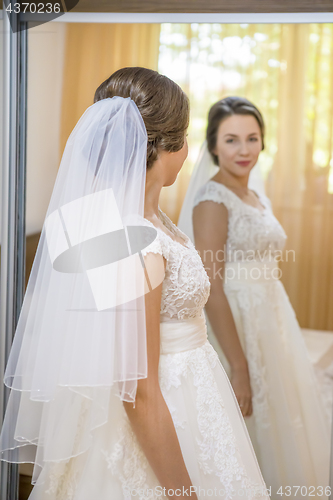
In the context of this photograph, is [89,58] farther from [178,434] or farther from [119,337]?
[178,434]

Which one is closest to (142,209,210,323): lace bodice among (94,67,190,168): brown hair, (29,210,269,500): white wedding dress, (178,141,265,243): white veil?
(29,210,269,500): white wedding dress

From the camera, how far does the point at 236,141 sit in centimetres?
170

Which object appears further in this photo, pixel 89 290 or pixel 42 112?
pixel 42 112

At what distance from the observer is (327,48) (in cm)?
200

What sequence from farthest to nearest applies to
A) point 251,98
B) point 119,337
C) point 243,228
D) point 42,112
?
point 251,98 < point 243,228 < point 42,112 < point 119,337

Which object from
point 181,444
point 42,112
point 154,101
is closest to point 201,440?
point 181,444

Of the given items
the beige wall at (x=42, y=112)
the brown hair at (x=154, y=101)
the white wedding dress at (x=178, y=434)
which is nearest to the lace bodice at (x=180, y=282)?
the white wedding dress at (x=178, y=434)

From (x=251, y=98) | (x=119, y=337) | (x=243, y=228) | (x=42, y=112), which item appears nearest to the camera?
(x=119, y=337)

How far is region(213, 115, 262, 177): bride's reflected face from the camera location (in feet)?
5.53

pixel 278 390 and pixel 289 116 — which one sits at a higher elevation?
pixel 289 116

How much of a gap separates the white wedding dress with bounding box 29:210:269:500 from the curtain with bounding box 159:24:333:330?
0.76 m

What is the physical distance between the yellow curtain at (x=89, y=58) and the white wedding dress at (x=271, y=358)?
527 mm

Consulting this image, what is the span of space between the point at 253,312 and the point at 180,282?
825mm

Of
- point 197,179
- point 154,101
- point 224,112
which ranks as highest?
point 224,112
